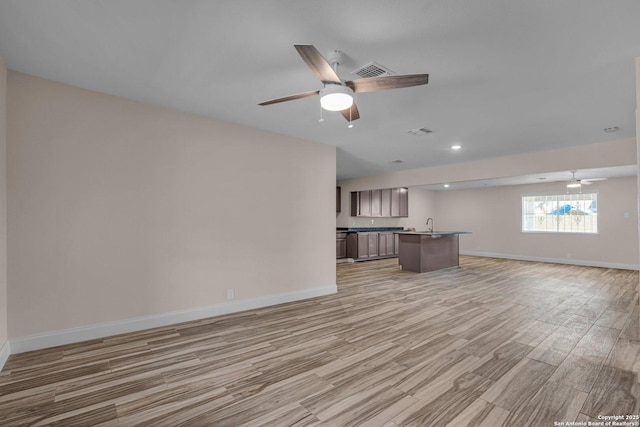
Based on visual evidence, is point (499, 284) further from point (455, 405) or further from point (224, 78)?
point (224, 78)

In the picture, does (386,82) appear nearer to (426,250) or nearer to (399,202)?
(426,250)

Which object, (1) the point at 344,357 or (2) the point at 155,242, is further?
(2) the point at 155,242

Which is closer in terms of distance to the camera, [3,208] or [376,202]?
[3,208]

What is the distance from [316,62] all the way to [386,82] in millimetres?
550

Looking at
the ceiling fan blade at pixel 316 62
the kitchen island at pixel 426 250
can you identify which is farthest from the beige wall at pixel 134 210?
the kitchen island at pixel 426 250

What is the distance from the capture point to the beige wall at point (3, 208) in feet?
8.09

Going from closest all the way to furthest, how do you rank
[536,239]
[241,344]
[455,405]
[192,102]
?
1. [455,405]
2. [241,344]
3. [192,102]
4. [536,239]

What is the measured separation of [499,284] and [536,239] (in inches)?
171

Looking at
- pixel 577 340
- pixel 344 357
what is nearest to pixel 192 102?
pixel 344 357

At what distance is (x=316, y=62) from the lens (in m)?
1.87

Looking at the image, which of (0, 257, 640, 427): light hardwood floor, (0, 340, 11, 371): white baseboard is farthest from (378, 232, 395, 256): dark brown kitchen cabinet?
(0, 340, 11, 371): white baseboard

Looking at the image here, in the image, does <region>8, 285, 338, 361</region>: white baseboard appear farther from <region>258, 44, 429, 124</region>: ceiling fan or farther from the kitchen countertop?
the kitchen countertop

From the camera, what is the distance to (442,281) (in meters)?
5.85

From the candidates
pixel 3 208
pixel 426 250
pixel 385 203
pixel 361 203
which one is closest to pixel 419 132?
pixel 426 250
